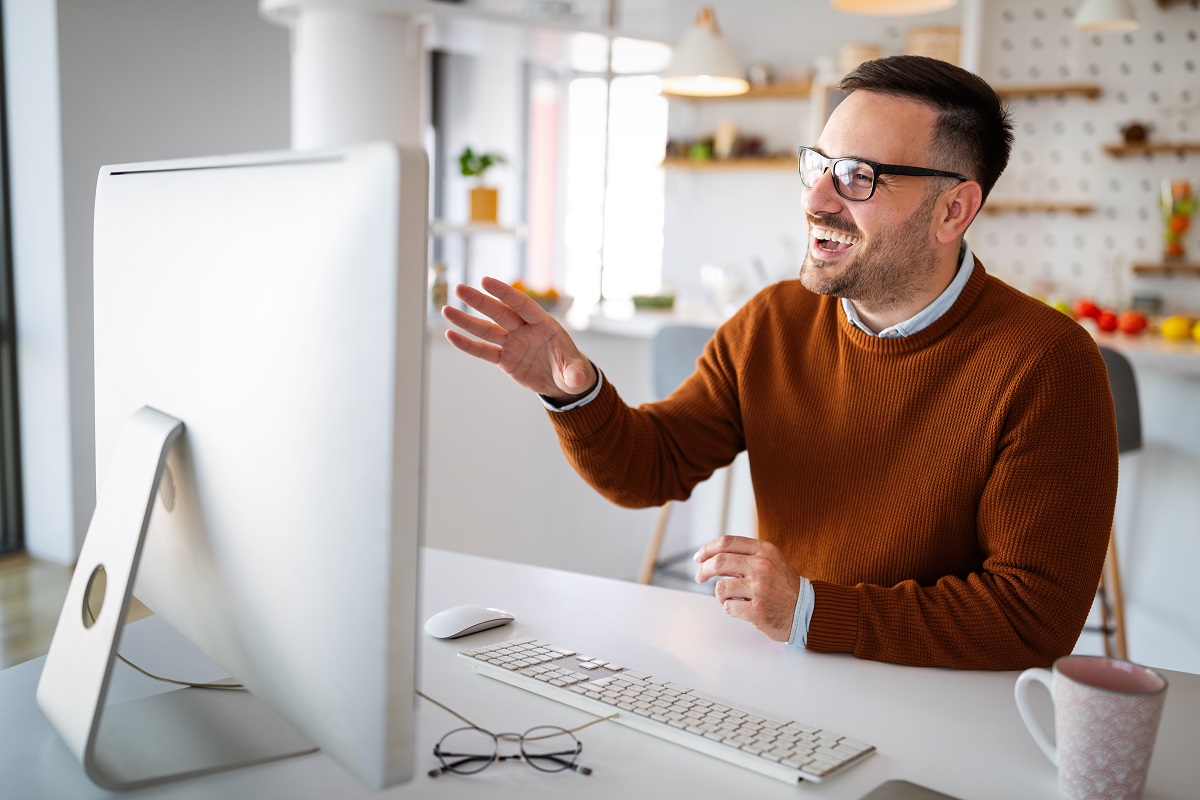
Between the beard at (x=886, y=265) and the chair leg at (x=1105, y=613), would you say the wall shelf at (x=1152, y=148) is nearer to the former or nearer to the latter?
the chair leg at (x=1105, y=613)

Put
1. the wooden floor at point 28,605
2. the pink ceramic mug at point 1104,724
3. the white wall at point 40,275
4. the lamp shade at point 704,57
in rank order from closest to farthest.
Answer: the pink ceramic mug at point 1104,724
the wooden floor at point 28,605
the white wall at point 40,275
the lamp shade at point 704,57

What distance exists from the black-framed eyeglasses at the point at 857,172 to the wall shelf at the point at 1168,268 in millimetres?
4105

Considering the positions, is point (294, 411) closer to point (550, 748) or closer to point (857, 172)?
point (550, 748)

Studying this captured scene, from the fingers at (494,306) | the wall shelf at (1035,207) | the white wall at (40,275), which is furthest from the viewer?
the wall shelf at (1035,207)

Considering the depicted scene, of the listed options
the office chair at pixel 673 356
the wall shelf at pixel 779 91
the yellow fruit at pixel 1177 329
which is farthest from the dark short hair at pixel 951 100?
the wall shelf at pixel 779 91

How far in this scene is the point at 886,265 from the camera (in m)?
1.31

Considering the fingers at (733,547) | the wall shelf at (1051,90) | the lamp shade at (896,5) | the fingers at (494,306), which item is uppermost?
the lamp shade at (896,5)

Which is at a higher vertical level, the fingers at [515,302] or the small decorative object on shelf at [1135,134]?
the small decorative object on shelf at [1135,134]

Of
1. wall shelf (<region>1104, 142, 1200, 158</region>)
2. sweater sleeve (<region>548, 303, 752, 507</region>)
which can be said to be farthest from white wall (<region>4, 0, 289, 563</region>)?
wall shelf (<region>1104, 142, 1200, 158</region>)

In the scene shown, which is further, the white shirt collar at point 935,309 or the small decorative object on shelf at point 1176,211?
the small decorative object on shelf at point 1176,211

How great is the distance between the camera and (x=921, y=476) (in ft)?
4.13

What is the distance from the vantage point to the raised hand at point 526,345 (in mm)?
1217

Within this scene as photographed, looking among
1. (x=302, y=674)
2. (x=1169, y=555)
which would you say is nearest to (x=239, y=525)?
(x=302, y=674)

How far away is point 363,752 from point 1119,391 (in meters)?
2.08
